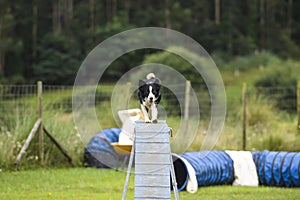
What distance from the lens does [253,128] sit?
1387cm

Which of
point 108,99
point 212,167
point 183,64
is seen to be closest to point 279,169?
point 212,167

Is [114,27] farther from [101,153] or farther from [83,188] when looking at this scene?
[83,188]

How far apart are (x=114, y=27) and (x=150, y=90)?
32.9 meters

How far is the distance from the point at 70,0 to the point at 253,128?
32429mm

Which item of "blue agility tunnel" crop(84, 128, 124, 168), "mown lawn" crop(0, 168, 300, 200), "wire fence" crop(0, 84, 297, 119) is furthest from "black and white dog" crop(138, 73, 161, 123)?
"wire fence" crop(0, 84, 297, 119)

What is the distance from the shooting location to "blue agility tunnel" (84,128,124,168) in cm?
1164

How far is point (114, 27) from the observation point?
3928cm

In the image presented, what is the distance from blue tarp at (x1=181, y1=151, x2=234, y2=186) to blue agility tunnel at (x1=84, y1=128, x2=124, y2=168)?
2112 mm

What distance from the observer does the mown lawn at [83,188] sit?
28.1ft

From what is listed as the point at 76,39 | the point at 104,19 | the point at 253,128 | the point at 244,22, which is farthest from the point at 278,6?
the point at 253,128

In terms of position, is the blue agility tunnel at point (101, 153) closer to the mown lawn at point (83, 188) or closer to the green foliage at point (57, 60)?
the mown lawn at point (83, 188)

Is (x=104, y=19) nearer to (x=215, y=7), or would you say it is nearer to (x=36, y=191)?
(x=215, y=7)

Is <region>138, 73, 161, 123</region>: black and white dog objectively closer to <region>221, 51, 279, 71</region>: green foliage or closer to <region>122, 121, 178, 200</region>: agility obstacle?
<region>122, 121, 178, 200</region>: agility obstacle

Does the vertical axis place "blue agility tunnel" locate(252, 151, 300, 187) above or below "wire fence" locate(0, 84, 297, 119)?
below
